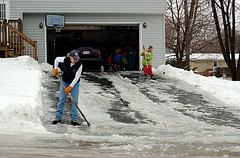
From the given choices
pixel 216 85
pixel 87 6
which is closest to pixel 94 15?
pixel 87 6

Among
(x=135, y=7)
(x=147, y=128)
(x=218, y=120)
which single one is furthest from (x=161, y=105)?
(x=135, y=7)

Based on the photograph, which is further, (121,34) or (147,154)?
(121,34)

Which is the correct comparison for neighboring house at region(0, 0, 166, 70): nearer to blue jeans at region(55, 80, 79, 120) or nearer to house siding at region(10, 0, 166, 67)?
house siding at region(10, 0, 166, 67)

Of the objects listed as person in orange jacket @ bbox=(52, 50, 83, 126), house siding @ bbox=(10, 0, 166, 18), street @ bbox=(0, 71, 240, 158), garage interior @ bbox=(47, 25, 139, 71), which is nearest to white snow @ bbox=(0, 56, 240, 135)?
street @ bbox=(0, 71, 240, 158)

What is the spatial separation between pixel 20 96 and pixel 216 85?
8.02 metres

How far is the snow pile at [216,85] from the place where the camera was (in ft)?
41.4

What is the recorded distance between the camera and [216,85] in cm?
1452

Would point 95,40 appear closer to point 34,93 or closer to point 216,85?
point 216,85

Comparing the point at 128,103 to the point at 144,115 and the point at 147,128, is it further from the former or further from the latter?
the point at 147,128

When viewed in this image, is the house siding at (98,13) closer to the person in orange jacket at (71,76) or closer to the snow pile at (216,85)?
the snow pile at (216,85)

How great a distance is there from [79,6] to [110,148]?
15.8 metres

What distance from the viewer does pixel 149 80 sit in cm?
1642

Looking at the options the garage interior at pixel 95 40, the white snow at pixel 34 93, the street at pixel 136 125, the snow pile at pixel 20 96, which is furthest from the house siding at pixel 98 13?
the street at pixel 136 125

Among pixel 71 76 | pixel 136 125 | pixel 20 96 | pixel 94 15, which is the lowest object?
pixel 136 125
